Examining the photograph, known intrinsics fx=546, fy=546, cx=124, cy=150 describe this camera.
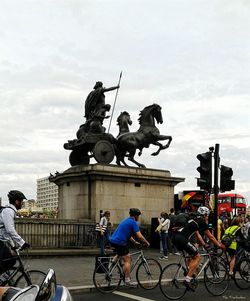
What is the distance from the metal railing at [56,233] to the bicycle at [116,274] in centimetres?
907

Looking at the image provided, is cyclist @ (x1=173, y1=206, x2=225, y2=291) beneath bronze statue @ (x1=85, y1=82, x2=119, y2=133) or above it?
beneath

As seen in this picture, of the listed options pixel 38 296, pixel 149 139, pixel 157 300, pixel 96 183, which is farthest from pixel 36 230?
pixel 38 296

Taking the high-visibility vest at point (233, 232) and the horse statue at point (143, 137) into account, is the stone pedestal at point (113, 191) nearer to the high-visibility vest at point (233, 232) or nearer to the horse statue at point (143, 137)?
the horse statue at point (143, 137)

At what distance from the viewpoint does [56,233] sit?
19734 millimetres

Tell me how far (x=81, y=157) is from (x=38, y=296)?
65.4 ft

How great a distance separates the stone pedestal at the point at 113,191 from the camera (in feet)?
70.7

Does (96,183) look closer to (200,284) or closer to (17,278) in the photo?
(200,284)

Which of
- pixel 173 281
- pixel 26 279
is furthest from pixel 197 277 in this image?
pixel 26 279

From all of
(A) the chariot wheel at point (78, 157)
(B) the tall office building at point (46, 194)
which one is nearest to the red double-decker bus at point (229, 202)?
(A) the chariot wheel at point (78, 157)

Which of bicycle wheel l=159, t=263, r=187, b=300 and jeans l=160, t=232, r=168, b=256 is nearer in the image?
bicycle wheel l=159, t=263, r=187, b=300

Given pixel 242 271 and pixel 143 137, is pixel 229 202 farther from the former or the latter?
pixel 242 271

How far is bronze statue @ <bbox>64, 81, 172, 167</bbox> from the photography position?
886 inches

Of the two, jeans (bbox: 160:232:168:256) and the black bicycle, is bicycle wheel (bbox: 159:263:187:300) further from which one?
jeans (bbox: 160:232:168:256)

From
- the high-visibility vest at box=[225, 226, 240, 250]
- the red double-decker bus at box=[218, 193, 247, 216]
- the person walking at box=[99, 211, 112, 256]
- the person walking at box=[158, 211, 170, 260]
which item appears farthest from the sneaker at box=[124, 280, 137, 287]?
the red double-decker bus at box=[218, 193, 247, 216]
